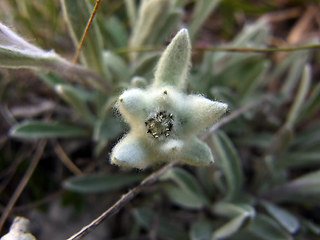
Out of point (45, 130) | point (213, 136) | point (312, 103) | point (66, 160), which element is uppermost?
point (45, 130)

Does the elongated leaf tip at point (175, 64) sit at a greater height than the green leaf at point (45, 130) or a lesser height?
lesser

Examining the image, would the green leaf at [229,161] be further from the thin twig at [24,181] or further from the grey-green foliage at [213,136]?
the thin twig at [24,181]

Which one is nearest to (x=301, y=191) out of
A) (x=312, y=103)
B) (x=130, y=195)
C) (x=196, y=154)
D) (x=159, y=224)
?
(x=312, y=103)

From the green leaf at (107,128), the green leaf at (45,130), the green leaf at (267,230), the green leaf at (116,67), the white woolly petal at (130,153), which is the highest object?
the green leaf at (116,67)

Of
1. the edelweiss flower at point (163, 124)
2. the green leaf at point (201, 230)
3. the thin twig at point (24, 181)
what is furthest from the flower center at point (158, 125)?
the thin twig at point (24, 181)

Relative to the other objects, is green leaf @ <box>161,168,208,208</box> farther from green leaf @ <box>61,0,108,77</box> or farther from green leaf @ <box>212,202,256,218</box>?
green leaf @ <box>61,0,108,77</box>

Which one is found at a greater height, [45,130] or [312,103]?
[45,130]

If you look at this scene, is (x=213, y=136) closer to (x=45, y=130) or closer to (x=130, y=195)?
(x=130, y=195)

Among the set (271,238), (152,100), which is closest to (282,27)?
(271,238)
